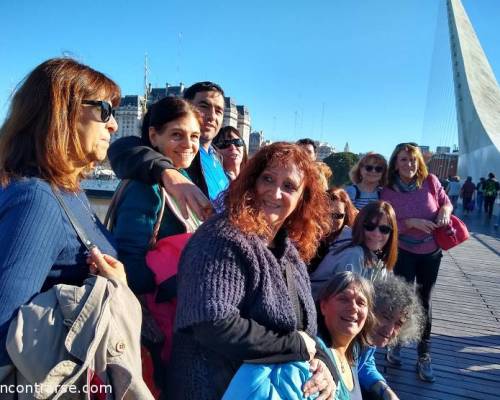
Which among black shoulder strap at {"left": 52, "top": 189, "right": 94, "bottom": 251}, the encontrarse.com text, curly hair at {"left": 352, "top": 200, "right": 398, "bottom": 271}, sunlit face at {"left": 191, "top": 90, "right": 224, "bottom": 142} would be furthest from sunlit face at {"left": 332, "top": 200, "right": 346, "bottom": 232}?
the encontrarse.com text

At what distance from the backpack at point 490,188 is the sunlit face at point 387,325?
15.6 meters

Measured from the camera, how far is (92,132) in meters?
1.21

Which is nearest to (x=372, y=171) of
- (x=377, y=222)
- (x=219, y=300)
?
(x=377, y=222)

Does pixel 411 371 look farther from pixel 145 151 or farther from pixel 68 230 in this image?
pixel 68 230

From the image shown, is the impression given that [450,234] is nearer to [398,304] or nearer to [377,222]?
[377,222]

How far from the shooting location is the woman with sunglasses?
7.97 ft

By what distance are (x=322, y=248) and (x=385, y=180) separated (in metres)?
1.16

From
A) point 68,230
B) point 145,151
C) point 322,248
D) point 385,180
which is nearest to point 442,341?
point 385,180

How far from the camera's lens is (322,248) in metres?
2.82

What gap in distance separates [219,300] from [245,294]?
0.38 ft

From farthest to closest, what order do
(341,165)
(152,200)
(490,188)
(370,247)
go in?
(341,165) → (490,188) → (370,247) → (152,200)

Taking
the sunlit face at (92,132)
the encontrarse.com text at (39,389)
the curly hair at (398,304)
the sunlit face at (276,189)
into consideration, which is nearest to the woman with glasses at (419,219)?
the curly hair at (398,304)

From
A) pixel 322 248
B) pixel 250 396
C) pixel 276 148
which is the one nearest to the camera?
pixel 250 396

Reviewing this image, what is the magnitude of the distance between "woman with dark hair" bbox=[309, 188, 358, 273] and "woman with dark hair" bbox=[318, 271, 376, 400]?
2.73ft
